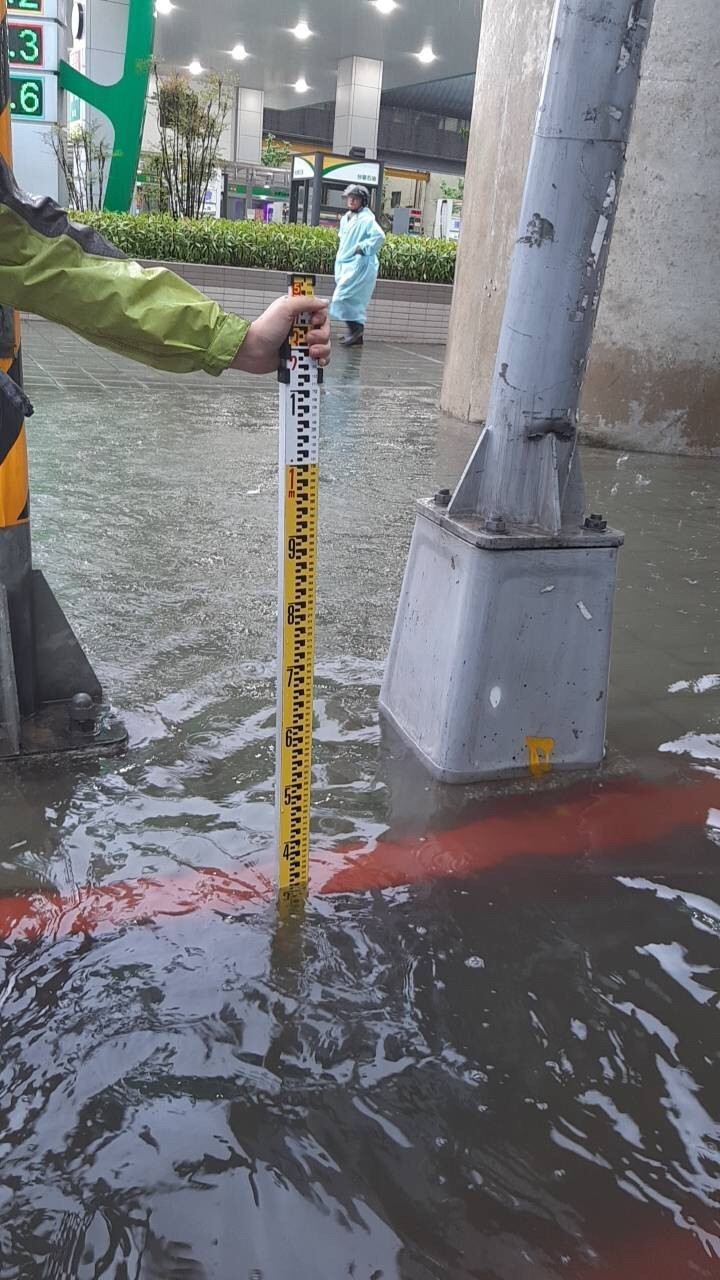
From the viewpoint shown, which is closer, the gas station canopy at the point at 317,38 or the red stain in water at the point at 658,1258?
the red stain in water at the point at 658,1258

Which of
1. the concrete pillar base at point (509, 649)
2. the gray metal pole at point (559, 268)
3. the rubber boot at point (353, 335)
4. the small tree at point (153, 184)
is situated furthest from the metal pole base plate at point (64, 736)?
the small tree at point (153, 184)

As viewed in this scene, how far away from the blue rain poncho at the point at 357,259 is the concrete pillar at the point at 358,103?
1704cm

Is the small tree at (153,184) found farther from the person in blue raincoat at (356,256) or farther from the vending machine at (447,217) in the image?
the vending machine at (447,217)

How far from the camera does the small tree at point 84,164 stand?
680 inches

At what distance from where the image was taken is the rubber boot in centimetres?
1466

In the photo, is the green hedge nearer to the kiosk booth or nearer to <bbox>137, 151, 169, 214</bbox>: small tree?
the kiosk booth

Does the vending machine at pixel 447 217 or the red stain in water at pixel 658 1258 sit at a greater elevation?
the vending machine at pixel 447 217

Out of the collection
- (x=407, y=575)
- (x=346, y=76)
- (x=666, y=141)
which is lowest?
(x=407, y=575)

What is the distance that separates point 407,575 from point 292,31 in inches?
1078

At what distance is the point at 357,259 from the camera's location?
13.6 m

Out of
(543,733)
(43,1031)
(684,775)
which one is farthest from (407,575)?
(43,1031)

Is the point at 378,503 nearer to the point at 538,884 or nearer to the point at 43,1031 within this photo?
the point at 538,884

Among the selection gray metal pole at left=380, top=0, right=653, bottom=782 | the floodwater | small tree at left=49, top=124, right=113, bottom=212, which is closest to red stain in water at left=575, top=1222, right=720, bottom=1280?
the floodwater

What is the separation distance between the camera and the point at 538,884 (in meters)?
2.65
